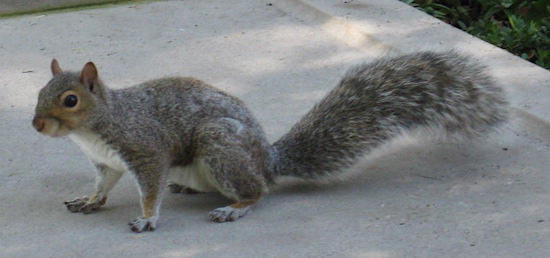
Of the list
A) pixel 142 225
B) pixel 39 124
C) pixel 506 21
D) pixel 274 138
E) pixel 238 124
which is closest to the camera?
pixel 39 124

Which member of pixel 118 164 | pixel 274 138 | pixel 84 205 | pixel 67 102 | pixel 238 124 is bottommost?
pixel 84 205

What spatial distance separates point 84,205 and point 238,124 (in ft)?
2.13

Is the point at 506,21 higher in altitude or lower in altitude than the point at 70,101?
lower

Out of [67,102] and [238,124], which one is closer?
[67,102]

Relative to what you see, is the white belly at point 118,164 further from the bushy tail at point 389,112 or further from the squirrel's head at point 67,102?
the bushy tail at point 389,112

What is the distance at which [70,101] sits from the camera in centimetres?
317

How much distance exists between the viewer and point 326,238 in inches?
122

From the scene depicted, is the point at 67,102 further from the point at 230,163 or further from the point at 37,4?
the point at 37,4

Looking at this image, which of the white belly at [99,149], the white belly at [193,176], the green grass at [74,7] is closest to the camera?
the white belly at [99,149]

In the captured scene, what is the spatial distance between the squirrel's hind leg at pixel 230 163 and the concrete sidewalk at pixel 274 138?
2.8 inches

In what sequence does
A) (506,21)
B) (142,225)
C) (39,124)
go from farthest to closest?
(506,21)
(142,225)
(39,124)

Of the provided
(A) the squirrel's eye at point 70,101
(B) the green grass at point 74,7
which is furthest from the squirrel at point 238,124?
(B) the green grass at point 74,7

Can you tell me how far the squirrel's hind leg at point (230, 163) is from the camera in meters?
3.33

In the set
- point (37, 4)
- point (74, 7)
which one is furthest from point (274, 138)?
point (37, 4)
